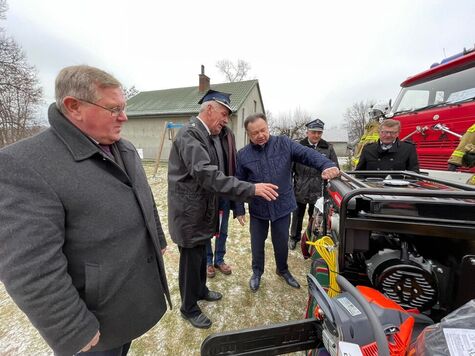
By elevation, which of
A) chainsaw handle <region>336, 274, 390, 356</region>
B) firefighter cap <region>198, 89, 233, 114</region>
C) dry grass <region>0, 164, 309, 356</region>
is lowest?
dry grass <region>0, 164, 309, 356</region>

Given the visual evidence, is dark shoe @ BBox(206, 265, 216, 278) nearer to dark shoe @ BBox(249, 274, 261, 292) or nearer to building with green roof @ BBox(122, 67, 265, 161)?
dark shoe @ BBox(249, 274, 261, 292)

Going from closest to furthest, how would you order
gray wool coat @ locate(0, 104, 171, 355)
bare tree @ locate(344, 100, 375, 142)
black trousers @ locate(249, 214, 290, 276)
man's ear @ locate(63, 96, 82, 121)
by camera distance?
1. gray wool coat @ locate(0, 104, 171, 355)
2. man's ear @ locate(63, 96, 82, 121)
3. black trousers @ locate(249, 214, 290, 276)
4. bare tree @ locate(344, 100, 375, 142)

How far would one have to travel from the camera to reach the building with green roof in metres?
16.2

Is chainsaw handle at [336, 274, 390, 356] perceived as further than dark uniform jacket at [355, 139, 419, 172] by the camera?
No

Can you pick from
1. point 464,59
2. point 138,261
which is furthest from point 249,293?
point 464,59

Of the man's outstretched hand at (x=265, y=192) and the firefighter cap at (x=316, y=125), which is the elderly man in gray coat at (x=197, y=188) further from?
the firefighter cap at (x=316, y=125)

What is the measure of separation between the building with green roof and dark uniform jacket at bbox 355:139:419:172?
1267cm

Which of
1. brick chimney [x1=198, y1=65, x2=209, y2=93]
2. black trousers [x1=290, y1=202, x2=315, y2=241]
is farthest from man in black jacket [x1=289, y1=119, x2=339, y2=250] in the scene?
brick chimney [x1=198, y1=65, x2=209, y2=93]

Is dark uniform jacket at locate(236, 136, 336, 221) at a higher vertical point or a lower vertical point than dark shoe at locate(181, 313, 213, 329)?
higher

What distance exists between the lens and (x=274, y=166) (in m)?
2.44

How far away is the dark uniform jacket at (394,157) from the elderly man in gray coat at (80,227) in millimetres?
2938

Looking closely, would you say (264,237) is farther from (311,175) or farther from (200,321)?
(311,175)

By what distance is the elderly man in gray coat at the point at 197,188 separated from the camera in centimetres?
178

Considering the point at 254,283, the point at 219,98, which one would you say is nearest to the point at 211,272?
the point at 254,283
